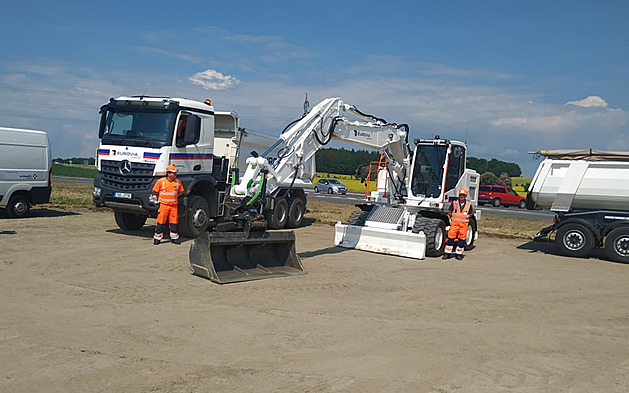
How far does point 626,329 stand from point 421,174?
759 cm

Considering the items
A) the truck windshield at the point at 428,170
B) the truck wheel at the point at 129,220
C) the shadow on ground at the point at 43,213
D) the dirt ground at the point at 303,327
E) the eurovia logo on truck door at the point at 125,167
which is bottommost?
the shadow on ground at the point at 43,213

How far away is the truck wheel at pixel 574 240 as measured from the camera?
14.8 metres

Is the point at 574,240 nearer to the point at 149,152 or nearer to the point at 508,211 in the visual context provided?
the point at 149,152

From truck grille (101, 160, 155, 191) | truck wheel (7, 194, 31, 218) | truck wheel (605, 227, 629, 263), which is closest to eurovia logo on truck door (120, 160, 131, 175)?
truck grille (101, 160, 155, 191)

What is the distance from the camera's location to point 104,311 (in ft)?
24.1

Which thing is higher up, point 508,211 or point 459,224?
point 459,224

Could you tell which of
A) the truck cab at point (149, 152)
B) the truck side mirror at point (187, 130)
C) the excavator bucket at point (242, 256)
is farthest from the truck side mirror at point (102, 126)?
the excavator bucket at point (242, 256)

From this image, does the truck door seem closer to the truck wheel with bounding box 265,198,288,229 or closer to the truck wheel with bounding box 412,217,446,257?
the truck wheel with bounding box 265,198,288,229

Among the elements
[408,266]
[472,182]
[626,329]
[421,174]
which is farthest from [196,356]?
[472,182]

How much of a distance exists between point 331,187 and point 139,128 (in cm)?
3588

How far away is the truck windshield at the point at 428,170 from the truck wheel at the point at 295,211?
5.05 metres

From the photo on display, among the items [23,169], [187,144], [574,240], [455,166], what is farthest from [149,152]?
[574,240]

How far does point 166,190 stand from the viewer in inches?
512

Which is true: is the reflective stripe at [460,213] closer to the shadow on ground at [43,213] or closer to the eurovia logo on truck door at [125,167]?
the eurovia logo on truck door at [125,167]
